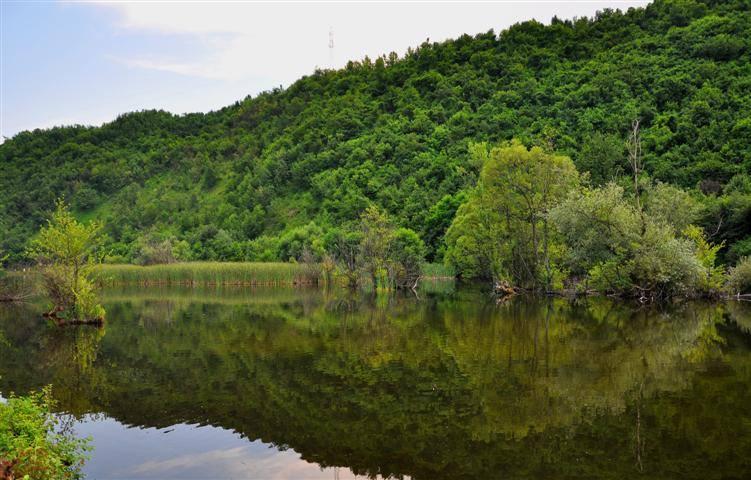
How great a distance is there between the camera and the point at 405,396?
14.7m

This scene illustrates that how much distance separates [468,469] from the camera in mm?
10148

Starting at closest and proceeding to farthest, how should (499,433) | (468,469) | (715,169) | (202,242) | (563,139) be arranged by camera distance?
(468,469) → (499,433) → (715,169) → (563,139) → (202,242)

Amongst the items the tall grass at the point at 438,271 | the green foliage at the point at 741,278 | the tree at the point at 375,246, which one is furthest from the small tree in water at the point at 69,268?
the tall grass at the point at 438,271

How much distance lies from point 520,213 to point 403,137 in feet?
171

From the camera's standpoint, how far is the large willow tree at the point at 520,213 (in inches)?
1831

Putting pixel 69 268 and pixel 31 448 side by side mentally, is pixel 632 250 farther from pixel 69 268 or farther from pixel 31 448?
pixel 31 448

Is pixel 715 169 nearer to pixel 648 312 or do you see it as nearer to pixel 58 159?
pixel 648 312

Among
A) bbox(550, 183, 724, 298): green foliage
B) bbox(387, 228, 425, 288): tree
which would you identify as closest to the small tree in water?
bbox(550, 183, 724, 298): green foliage

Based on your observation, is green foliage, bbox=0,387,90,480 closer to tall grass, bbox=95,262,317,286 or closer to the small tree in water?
the small tree in water

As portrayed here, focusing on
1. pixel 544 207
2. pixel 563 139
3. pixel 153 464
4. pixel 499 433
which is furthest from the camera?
pixel 563 139

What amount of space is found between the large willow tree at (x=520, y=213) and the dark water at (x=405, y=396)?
1912cm

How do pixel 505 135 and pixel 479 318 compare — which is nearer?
pixel 479 318

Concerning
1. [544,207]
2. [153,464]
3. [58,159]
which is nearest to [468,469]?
[153,464]

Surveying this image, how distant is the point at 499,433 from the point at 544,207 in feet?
120
